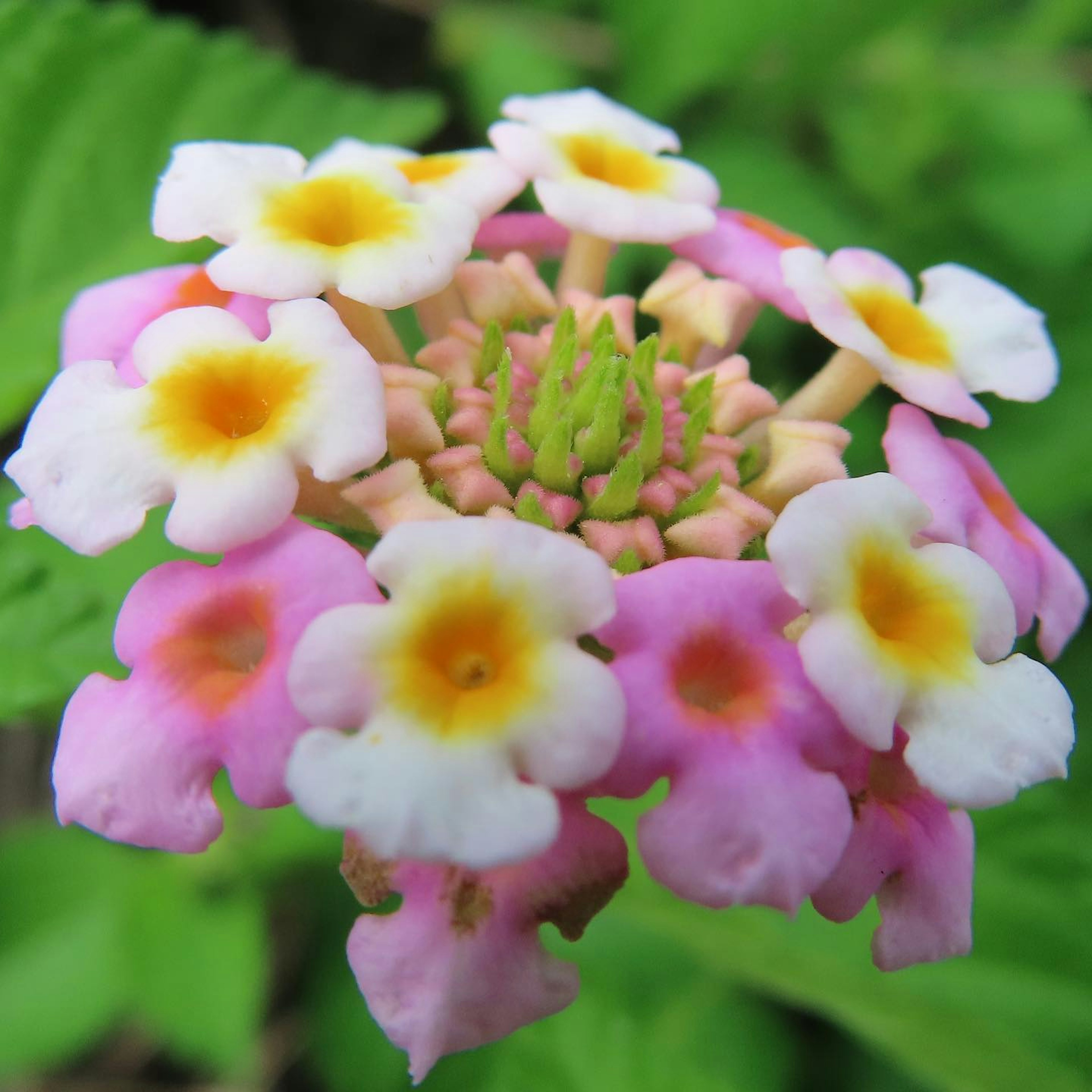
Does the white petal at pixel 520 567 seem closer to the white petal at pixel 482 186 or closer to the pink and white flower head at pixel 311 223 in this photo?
the pink and white flower head at pixel 311 223

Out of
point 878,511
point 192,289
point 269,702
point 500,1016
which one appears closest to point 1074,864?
point 878,511

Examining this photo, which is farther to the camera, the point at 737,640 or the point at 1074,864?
the point at 1074,864

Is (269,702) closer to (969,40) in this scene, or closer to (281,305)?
(281,305)

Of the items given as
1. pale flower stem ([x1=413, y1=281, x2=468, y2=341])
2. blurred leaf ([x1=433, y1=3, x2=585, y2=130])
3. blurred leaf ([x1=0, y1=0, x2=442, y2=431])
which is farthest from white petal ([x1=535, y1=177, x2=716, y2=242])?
blurred leaf ([x1=433, y1=3, x2=585, y2=130])

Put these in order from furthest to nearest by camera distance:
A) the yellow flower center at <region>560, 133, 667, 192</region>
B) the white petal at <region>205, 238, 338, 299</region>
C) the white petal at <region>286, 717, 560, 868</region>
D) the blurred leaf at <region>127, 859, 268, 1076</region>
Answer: the blurred leaf at <region>127, 859, 268, 1076</region> → the yellow flower center at <region>560, 133, 667, 192</region> → the white petal at <region>205, 238, 338, 299</region> → the white petal at <region>286, 717, 560, 868</region>

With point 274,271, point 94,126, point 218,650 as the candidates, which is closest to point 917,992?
point 218,650

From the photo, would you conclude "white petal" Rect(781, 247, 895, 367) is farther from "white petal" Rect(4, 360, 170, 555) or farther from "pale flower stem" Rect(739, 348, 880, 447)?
"white petal" Rect(4, 360, 170, 555)
